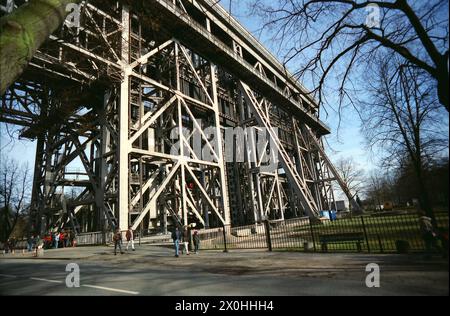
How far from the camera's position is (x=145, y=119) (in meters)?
20.5

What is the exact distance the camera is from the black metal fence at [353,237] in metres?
6.30

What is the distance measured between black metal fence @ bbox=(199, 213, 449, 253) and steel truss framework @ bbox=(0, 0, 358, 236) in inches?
147

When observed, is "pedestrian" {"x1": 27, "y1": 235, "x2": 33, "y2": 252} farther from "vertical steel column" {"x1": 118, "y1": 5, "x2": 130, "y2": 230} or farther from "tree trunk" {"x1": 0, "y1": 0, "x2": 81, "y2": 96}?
"tree trunk" {"x1": 0, "y1": 0, "x2": 81, "y2": 96}

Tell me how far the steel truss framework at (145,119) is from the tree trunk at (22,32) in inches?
383

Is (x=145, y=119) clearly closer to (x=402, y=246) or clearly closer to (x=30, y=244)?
(x=30, y=244)

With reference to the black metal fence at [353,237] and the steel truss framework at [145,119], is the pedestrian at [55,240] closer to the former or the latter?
the steel truss framework at [145,119]

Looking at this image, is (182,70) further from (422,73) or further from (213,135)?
(422,73)

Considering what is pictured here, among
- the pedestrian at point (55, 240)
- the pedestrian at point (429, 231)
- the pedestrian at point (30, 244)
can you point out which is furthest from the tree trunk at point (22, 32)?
the pedestrian at point (30, 244)

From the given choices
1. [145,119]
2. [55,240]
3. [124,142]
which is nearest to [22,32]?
[124,142]

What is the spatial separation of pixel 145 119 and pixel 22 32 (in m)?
18.1

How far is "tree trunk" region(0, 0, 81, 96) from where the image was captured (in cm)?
283

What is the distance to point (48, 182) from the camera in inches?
955

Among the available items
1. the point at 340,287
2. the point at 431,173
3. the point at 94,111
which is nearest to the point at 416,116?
the point at 431,173
